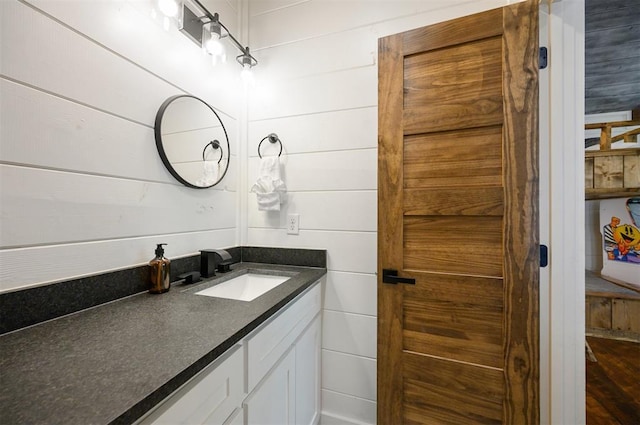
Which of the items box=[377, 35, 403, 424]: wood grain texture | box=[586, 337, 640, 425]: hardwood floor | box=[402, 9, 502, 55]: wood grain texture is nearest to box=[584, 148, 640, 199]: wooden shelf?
→ box=[586, 337, 640, 425]: hardwood floor

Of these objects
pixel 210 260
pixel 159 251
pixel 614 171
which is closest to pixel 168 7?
pixel 159 251

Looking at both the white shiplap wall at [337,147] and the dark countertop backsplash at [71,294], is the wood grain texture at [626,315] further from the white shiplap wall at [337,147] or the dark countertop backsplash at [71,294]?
the dark countertop backsplash at [71,294]

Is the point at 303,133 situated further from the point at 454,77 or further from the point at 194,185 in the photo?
the point at 454,77

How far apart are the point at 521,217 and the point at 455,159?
359mm

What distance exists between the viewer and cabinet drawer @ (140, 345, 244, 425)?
497mm

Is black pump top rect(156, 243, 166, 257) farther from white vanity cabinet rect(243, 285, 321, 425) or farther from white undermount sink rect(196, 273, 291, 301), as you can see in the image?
white vanity cabinet rect(243, 285, 321, 425)

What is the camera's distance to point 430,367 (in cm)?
115

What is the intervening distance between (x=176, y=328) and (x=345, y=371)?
3.65 feet

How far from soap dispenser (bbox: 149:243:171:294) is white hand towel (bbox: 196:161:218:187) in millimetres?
403

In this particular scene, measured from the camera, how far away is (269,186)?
58.4 inches

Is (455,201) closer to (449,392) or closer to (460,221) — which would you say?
(460,221)

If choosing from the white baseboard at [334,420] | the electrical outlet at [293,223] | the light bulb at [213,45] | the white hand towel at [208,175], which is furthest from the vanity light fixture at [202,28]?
the white baseboard at [334,420]

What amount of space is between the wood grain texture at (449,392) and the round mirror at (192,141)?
4.53 ft

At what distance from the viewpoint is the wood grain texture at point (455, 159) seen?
108 cm
